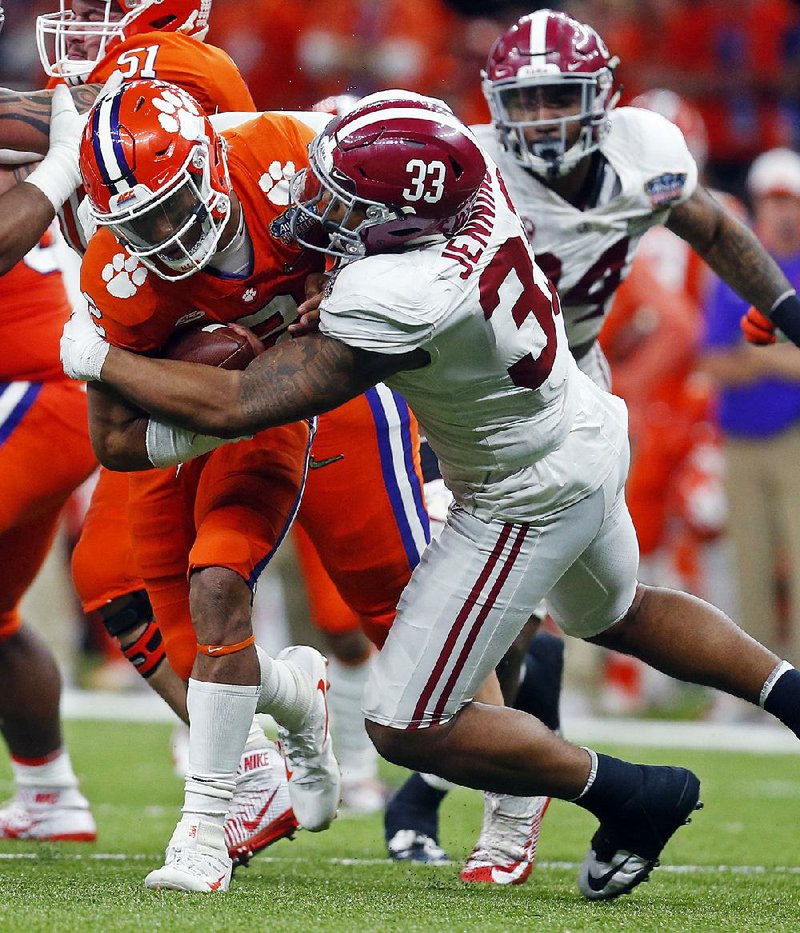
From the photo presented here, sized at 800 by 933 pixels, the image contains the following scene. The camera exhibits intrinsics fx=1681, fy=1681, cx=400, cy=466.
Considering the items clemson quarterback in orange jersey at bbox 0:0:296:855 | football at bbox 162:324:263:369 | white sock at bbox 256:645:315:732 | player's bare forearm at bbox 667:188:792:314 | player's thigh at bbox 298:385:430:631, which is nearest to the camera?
football at bbox 162:324:263:369

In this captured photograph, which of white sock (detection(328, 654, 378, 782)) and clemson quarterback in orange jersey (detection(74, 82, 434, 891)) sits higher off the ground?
clemson quarterback in orange jersey (detection(74, 82, 434, 891))

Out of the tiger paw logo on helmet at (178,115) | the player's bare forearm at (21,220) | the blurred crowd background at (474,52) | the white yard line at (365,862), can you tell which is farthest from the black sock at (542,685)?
the blurred crowd background at (474,52)

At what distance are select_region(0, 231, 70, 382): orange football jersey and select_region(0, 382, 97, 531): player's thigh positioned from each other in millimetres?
39

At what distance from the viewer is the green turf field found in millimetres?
2910

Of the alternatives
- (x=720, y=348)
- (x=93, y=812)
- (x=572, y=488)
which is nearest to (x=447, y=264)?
(x=572, y=488)

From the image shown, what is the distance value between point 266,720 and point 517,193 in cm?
383

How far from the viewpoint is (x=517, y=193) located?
167 inches

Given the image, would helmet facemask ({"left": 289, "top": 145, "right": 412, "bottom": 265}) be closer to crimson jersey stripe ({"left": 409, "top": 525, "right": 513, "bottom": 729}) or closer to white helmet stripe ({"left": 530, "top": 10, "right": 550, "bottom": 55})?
crimson jersey stripe ({"left": 409, "top": 525, "right": 513, "bottom": 729})

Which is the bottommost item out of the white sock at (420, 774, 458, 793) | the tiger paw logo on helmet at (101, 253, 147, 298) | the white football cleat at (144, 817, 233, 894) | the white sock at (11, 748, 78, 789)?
the white sock at (11, 748, 78, 789)

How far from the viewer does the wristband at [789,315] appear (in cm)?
421

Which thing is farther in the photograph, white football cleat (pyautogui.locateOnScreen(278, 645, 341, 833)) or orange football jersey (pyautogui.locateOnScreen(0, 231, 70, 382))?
orange football jersey (pyautogui.locateOnScreen(0, 231, 70, 382))

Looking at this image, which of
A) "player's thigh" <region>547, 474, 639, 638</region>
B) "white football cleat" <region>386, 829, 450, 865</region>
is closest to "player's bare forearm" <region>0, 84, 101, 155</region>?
"player's thigh" <region>547, 474, 639, 638</region>

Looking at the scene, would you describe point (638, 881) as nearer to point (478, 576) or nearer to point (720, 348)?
point (478, 576)

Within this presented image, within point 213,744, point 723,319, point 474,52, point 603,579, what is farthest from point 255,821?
point 474,52
